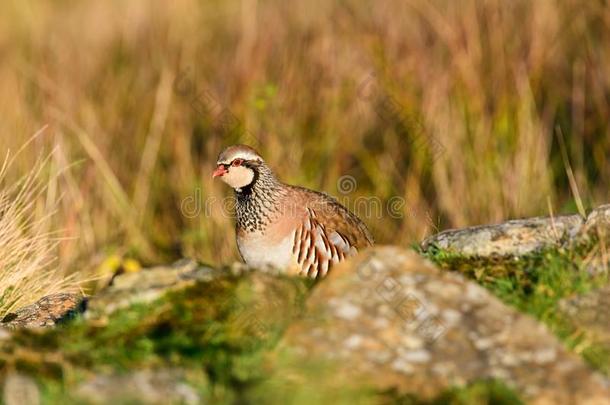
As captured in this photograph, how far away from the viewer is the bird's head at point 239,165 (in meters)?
6.77

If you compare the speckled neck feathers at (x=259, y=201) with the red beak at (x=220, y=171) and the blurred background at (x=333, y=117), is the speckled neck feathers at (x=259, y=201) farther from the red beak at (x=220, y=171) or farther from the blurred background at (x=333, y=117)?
the blurred background at (x=333, y=117)

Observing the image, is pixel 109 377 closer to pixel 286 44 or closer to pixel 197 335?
pixel 197 335

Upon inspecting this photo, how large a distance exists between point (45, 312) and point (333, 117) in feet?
14.5

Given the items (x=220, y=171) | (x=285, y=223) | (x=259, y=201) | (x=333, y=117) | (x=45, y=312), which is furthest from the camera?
(x=333, y=117)

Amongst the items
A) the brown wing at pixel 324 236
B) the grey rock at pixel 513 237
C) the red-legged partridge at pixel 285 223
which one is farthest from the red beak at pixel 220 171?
the grey rock at pixel 513 237

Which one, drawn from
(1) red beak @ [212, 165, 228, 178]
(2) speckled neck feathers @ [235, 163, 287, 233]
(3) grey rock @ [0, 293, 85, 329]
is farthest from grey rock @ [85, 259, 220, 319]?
(1) red beak @ [212, 165, 228, 178]

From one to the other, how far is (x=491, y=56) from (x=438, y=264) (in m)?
4.41

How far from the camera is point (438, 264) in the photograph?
5078 mm

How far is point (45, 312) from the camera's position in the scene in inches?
221

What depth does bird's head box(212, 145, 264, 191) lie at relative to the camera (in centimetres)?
677

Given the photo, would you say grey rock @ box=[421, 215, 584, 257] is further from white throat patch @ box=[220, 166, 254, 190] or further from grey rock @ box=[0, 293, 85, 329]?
grey rock @ box=[0, 293, 85, 329]

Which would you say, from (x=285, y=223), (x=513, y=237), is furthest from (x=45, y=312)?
(x=513, y=237)

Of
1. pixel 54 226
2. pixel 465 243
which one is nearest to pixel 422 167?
pixel 54 226

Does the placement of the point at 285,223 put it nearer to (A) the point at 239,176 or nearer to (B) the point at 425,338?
(A) the point at 239,176
